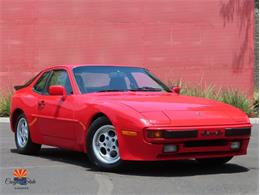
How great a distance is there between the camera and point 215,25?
23.5 metres

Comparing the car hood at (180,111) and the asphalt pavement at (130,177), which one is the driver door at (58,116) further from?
the car hood at (180,111)

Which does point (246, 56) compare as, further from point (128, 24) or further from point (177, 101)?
point (177, 101)

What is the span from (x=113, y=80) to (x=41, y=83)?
1.50 m

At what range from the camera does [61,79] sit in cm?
920

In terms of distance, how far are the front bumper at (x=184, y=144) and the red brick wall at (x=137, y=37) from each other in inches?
618

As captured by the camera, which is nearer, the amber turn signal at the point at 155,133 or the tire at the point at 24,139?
the amber turn signal at the point at 155,133

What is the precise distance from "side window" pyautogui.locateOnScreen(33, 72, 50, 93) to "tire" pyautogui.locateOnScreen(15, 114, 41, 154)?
474mm

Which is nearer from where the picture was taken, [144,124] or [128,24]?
[144,124]

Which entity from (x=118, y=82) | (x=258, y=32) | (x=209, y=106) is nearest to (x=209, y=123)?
(x=209, y=106)

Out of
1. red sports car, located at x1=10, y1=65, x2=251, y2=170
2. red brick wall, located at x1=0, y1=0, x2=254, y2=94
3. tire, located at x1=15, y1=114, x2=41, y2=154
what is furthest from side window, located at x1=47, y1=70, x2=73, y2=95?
red brick wall, located at x1=0, y1=0, x2=254, y2=94

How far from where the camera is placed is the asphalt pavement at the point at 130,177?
6.60 m

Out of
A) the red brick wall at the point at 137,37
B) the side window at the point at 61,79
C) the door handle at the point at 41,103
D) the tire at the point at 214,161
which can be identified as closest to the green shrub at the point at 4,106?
the red brick wall at the point at 137,37

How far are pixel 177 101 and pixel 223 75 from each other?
52.3 ft

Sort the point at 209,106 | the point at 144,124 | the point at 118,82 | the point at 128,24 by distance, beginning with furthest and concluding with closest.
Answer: the point at 128,24, the point at 118,82, the point at 209,106, the point at 144,124
